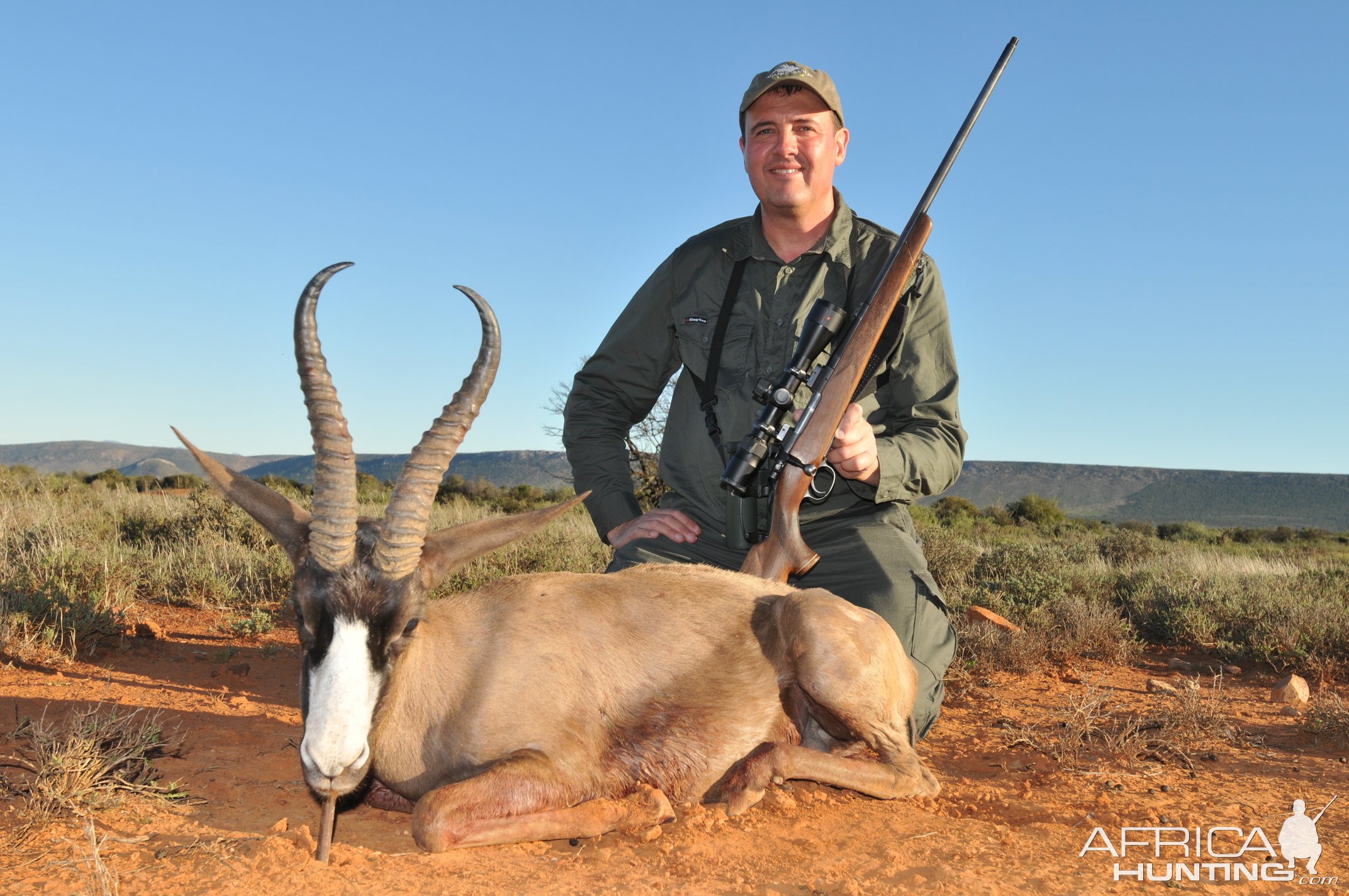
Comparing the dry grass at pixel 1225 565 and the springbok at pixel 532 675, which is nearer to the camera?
the springbok at pixel 532 675

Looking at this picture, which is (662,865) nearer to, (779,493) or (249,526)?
(779,493)

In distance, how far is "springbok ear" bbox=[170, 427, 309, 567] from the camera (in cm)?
407

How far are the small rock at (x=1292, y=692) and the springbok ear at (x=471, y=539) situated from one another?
5.88m

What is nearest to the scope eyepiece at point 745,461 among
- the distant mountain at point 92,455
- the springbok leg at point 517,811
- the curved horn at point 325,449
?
the springbok leg at point 517,811

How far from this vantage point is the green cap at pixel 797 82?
6211mm

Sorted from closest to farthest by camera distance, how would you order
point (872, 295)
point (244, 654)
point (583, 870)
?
point (583, 870)
point (872, 295)
point (244, 654)

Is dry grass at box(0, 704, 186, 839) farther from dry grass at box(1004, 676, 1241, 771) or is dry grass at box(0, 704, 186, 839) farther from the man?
dry grass at box(1004, 676, 1241, 771)

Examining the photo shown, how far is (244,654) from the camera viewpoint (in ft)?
23.8

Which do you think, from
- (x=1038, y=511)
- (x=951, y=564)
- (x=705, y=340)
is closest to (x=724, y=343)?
(x=705, y=340)

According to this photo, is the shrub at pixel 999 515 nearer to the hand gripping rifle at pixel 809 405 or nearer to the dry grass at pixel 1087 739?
the dry grass at pixel 1087 739

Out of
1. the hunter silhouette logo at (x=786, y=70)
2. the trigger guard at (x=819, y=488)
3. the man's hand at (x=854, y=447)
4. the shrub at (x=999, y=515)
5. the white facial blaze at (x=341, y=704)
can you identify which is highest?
the hunter silhouette logo at (x=786, y=70)

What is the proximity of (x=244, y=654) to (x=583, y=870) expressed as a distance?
4.68 metres

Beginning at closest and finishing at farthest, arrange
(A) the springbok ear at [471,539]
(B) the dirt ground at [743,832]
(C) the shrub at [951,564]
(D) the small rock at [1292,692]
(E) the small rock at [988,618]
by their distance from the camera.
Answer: (B) the dirt ground at [743,832] → (A) the springbok ear at [471,539] → (D) the small rock at [1292,692] → (E) the small rock at [988,618] → (C) the shrub at [951,564]

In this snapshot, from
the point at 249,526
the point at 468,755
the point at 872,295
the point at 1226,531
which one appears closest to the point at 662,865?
the point at 468,755
